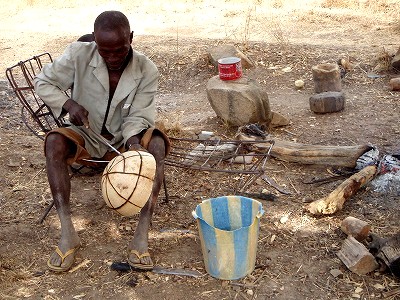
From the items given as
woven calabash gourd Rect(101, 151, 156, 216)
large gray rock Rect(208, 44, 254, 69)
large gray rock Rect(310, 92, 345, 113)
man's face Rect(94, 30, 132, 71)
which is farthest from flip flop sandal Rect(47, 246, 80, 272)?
large gray rock Rect(208, 44, 254, 69)

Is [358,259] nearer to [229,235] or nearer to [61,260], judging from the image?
[229,235]

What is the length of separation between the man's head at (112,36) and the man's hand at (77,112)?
1.18 feet

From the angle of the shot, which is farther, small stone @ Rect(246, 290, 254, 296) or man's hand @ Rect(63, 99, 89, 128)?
man's hand @ Rect(63, 99, 89, 128)

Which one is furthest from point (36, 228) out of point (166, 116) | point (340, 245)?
point (166, 116)

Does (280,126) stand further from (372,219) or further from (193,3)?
(193,3)

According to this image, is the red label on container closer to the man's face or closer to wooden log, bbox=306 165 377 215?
wooden log, bbox=306 165 377 215

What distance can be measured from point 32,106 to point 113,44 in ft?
12.0

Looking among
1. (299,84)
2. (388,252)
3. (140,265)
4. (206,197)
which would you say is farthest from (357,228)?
(299,84)

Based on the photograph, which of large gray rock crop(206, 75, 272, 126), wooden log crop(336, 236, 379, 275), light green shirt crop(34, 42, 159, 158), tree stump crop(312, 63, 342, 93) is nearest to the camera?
wooden log crop(336, 236, 379, 275)

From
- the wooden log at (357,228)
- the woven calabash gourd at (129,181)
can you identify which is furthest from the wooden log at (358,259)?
the woven calabash gourd at (129,181)

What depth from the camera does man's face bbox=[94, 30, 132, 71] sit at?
132 inches

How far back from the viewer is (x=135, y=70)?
3.74m

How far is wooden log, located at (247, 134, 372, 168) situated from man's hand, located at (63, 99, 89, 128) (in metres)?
1.94

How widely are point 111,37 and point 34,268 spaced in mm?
1500
